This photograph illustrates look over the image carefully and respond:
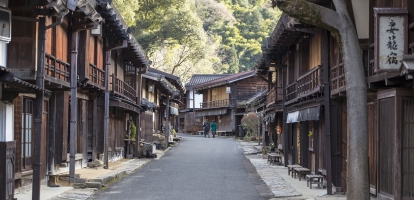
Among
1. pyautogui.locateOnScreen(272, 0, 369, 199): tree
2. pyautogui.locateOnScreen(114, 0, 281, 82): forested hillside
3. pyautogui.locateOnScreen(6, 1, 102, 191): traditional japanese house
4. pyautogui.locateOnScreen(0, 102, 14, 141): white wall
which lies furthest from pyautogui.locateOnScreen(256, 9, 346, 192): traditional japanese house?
pyautogui.locateOnScreen(114, 0, 281, 82): forested hillside

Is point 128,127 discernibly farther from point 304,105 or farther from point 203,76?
point 203,76

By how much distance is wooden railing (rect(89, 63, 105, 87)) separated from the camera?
23.6 metres

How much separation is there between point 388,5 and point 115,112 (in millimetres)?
19509

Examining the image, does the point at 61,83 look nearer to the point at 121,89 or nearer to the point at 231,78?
the point at 121,89

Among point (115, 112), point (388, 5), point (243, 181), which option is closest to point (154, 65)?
point (115, 112)

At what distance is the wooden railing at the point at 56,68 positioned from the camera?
17469 mm

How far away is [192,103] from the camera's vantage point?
75.8m

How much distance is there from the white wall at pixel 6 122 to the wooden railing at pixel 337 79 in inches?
350

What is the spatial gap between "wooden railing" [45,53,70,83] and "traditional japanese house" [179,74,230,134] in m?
51.9

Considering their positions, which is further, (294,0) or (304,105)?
(304,105)

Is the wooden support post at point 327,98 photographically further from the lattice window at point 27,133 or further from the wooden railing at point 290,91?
the lattice window at point 27,133

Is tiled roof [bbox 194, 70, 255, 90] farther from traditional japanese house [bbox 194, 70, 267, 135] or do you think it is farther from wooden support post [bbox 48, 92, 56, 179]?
wooden support post [bbox 48, 92, 56, 179]

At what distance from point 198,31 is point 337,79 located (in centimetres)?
3948

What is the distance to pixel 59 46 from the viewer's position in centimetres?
1997
